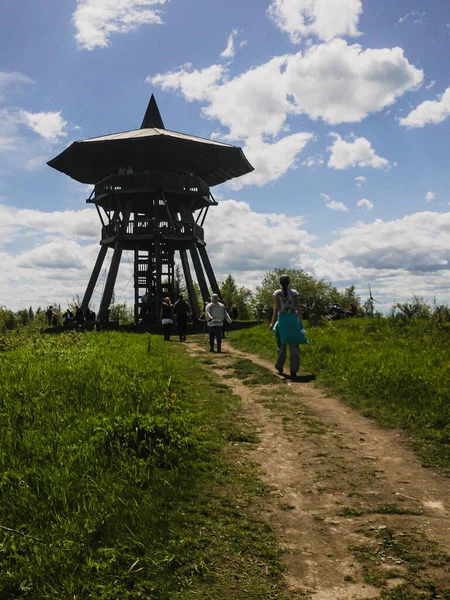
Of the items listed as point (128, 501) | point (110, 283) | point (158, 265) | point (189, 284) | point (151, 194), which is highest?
point (151, 194)

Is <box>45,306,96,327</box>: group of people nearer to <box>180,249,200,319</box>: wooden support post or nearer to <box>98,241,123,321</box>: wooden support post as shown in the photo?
<box>98,241,123,321</box>: wooden support post

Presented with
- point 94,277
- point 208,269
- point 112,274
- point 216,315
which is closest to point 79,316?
point 94,277

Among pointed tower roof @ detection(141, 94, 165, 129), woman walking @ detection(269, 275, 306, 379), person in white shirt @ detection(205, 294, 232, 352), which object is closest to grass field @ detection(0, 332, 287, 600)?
woman walking @ detection(269, 275, 306, 379)

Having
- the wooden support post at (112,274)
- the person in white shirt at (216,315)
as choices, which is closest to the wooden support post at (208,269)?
the wooden support post at (112,274)

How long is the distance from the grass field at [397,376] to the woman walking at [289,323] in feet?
2.25

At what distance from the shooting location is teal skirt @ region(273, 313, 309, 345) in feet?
34.7

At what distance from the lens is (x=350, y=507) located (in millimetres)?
4227

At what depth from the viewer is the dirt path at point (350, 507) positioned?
10.4ft

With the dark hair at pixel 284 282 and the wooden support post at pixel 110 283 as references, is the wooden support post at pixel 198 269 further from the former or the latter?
the dark hair at pixel 284 282

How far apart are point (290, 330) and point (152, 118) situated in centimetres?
3132

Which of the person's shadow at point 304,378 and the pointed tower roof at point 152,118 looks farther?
the pointed tower roof at point 152,118

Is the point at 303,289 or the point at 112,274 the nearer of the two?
the point at 112,274

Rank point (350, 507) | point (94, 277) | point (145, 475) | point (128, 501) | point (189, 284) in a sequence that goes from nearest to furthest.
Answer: point (128, 501)
point (350, 507)
point (145, 475)
point (94, 277)
point (189, 284)

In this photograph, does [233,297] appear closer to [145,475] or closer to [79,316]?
[79,316]
